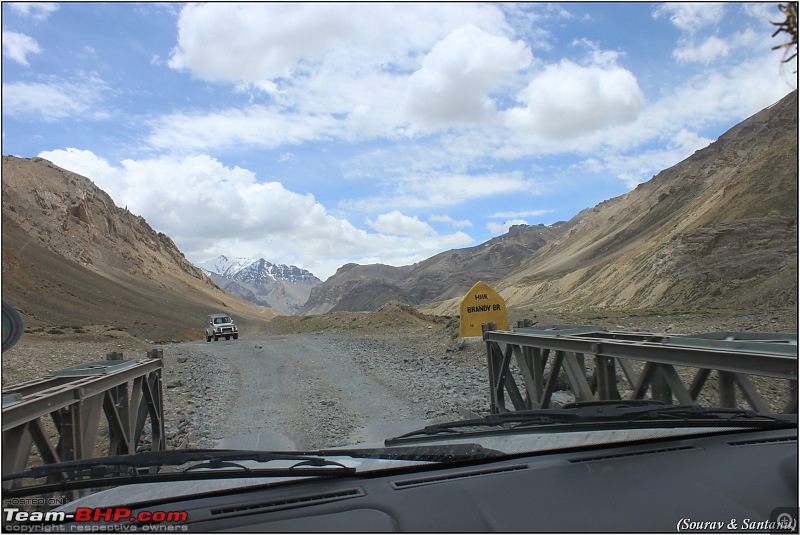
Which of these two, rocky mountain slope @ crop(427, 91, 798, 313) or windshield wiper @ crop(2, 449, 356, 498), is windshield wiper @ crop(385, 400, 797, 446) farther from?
rocky mountain slope @ crop(427, 91, 798, 313)

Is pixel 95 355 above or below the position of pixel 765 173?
below

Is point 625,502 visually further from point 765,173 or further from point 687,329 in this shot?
point 765,173

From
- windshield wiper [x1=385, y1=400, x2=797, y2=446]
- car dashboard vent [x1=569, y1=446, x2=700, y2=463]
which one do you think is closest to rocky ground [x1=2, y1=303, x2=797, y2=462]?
windshield wiper [x1=385, y1=400, x2=797, y2=446]

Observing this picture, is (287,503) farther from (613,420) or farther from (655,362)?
(655,362)

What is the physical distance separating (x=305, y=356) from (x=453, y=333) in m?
5.88

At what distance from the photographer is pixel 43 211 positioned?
7675 centimetres

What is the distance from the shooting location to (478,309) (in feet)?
50.8

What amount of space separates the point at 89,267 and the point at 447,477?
93853 mm

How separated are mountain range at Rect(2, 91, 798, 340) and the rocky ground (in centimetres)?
437

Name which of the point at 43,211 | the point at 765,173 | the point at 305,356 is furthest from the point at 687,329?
the point at 43,211

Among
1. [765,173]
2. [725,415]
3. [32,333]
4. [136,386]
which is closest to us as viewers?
[725,415]

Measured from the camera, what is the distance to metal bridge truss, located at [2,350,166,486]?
3.83 meters

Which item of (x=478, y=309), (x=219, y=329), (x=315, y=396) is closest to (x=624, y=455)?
(x=315, y=396)

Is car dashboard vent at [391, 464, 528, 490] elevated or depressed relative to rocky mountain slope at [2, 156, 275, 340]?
depressed
